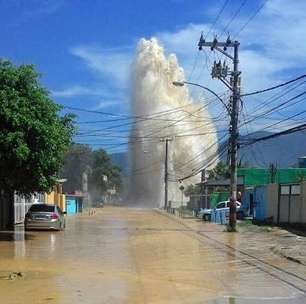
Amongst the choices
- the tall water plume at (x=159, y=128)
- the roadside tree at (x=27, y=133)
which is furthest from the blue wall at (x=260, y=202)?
the tall water plume at (x=159, y=128)

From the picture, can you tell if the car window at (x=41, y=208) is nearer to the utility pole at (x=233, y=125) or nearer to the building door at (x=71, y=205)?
the utility pole at (x=233, y=125)

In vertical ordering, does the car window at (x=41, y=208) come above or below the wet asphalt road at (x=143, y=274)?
above

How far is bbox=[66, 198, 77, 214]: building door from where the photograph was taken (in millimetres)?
81688

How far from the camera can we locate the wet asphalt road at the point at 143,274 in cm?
1265

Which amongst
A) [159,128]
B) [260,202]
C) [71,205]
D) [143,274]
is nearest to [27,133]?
[143,274]

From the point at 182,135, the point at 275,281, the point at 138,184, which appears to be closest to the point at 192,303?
the point at 275,281

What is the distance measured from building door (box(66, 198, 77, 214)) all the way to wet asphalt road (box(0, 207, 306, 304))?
55.2 m

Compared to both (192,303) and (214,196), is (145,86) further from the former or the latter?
(192,303)

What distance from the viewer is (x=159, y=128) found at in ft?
424

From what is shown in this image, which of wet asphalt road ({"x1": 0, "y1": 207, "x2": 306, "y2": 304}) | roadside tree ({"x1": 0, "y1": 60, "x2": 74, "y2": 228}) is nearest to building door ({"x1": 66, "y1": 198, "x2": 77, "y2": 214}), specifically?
roadside tree ({"x1": 0, "y1": 60, "x2": 74, "y2": 228})

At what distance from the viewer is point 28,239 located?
28.6m

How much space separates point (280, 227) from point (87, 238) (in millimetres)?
13346

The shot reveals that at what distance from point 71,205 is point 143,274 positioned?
68.9 meters

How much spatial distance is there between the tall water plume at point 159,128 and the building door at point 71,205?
42.8 m
